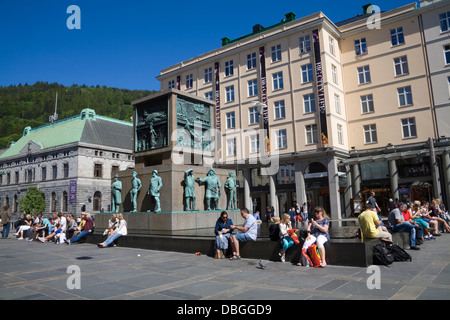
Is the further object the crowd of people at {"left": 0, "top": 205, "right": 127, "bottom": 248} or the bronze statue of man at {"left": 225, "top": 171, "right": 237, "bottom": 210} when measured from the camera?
the bronze statue of man at {"left": 225, "top": 171, "right": 237, "bottom": 210}

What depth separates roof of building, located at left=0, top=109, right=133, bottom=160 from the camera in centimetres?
5691

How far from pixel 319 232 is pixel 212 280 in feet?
10.6

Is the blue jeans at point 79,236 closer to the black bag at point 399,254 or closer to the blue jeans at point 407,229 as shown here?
the black bag at point 399,254

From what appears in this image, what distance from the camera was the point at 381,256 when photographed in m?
8.30

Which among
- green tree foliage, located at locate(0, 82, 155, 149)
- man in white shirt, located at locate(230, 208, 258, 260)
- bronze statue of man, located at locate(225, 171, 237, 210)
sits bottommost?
man in white shirt, located at locate(230, 208, 258, 260)

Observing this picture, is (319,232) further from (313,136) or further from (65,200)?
(65,200)

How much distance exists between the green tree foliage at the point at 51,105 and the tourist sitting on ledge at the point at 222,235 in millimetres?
84725

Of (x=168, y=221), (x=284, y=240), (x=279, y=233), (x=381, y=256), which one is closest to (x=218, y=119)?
(x=168, y=221)

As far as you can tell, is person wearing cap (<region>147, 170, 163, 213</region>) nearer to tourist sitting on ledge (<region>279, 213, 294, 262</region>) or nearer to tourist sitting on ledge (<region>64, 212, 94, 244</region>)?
tourist sitting on ledge (<region>64, 212, 94, 244</region>)

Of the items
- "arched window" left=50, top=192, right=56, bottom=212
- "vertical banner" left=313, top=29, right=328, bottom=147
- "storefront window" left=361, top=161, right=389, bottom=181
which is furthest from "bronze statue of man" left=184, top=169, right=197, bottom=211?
"arched window" left=50, top=192, right=56, bottom=212

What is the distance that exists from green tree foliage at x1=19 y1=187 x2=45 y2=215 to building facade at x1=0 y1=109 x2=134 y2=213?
1.07m

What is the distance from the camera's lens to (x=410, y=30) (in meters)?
33.2

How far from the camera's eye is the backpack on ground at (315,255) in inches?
333

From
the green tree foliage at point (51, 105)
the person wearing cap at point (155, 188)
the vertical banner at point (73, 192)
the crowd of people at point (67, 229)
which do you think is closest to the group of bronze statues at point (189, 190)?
the person wearing cap at point (155, 188)
